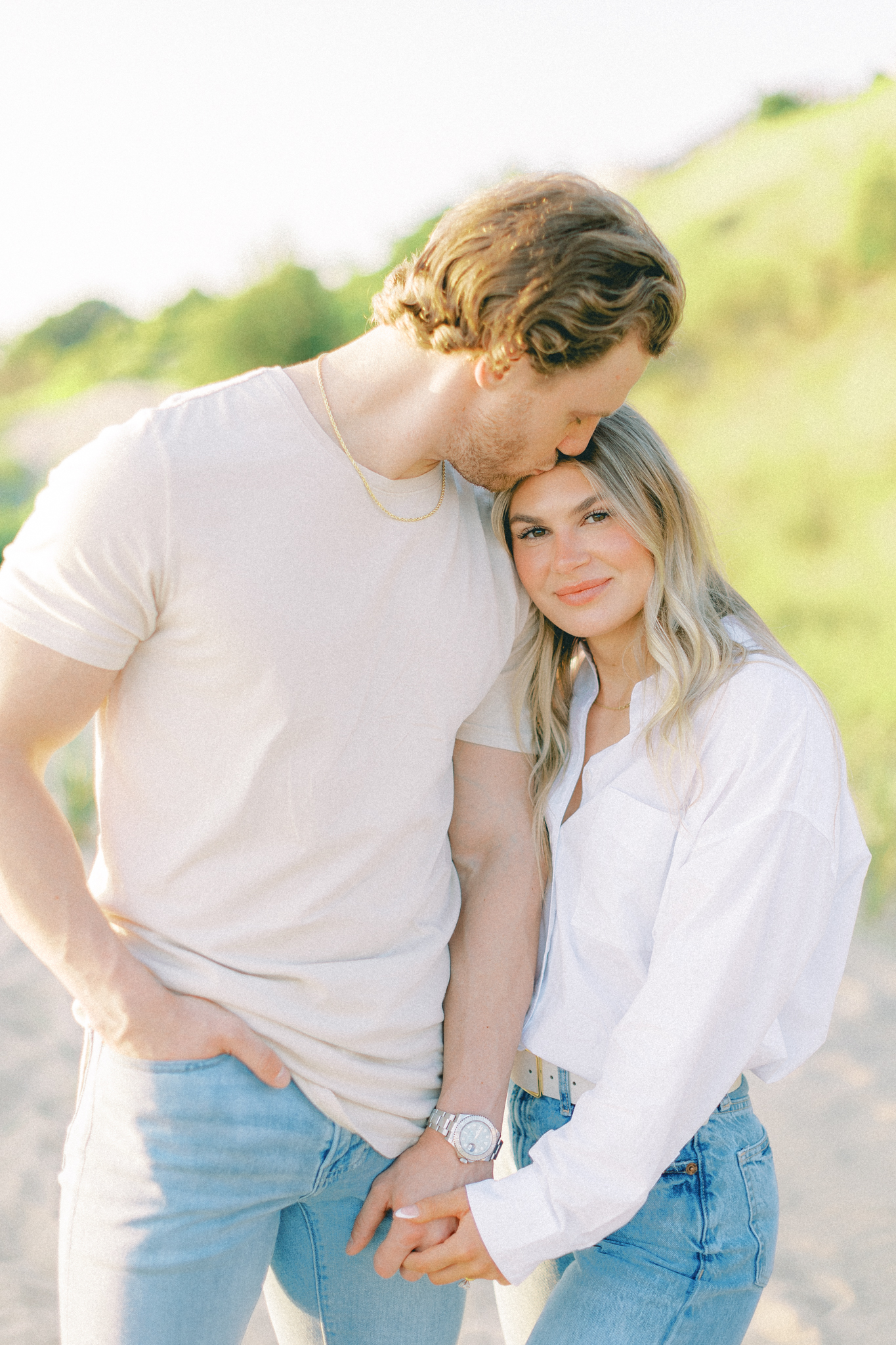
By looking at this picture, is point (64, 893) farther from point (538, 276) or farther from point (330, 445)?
point (538, 276)

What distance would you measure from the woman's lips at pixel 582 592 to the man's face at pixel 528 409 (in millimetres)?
231

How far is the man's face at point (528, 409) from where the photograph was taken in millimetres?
1425

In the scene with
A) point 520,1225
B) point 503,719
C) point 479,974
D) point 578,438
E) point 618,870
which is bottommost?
point 520,1225

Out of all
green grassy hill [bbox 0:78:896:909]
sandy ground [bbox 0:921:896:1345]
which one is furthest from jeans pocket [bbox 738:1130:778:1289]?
green grassy hill [bbox 0:78:896:909]

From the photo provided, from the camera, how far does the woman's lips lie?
169 centimetres

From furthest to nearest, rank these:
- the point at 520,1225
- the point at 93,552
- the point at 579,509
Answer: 1. the point at 579,509
2. the point at 520,1225
3. the point at 93,552

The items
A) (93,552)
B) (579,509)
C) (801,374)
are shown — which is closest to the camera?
(93,552)

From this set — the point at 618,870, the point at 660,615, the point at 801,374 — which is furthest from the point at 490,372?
the point at 801,374

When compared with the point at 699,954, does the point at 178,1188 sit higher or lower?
lower

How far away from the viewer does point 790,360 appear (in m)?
8.01

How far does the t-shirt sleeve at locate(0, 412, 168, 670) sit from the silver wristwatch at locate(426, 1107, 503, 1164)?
2.72ft

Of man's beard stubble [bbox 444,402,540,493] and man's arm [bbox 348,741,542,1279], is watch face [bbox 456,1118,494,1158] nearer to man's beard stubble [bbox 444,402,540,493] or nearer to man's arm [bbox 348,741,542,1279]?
man's arm [bbox 348,741,542,1279]

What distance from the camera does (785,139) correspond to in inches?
342

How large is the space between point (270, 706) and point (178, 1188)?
24.8 inches
